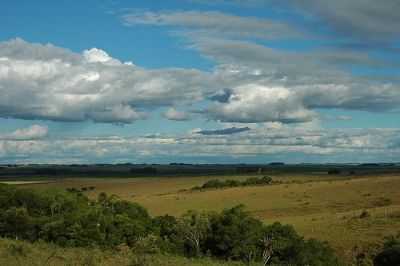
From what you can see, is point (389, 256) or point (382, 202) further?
point (382, 202)

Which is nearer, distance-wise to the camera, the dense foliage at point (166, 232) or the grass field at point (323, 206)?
the dense foliage at point (166, 232)

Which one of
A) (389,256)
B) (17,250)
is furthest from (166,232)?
(17,250)

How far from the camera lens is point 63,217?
118 ft

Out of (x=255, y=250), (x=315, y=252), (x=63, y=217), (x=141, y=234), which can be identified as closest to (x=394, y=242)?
(x=315, y=252)

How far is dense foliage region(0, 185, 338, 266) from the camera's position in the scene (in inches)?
1363

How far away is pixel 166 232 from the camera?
4075cm

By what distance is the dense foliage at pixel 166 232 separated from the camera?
A: 3462 cm

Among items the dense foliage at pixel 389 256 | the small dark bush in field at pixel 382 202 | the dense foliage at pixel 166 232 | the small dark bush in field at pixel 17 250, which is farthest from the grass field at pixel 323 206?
the small dark bush in field at pixel 17 250

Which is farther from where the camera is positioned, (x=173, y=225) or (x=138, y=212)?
(x=138, y=212)

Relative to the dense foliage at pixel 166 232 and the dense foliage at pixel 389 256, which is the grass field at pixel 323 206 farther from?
the dense foliage at pixel 166 232

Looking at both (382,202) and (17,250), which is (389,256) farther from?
(382,202)

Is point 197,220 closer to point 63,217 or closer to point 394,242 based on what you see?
point 63,217

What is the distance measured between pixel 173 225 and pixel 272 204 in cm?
4332

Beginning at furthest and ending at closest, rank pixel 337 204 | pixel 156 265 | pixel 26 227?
1. pixel 337 204
2. pixel 26 227
3. pixel 156 265
